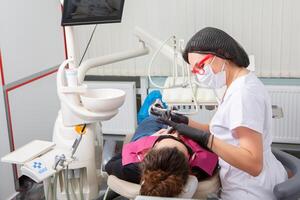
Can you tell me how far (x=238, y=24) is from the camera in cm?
299

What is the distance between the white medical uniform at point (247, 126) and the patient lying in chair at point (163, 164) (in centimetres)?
10

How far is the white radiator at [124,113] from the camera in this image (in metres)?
3.32

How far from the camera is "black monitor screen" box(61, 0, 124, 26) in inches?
69.1

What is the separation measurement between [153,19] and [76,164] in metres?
1.48

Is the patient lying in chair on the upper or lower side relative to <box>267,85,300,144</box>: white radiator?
upper

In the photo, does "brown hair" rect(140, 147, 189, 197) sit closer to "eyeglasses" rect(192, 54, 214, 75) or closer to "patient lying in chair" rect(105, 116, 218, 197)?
"patient lying in chair" rect(105, 116, 218, 197)

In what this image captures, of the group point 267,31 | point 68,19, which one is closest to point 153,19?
point 267,31

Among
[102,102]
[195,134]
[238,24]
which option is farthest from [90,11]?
[238,24]

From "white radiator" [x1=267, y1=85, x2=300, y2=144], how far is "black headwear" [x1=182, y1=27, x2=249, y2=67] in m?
1.60

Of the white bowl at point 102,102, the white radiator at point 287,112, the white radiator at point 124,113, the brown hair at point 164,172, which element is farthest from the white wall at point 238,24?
the brown hair at point 164,172

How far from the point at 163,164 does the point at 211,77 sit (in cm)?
38

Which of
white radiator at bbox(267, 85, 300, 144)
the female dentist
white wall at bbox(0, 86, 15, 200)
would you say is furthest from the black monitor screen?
white radiator at bbox(267, 85, 300, 144)

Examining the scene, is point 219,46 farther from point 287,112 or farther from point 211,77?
point 287,112

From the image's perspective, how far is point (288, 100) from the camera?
118 inches
